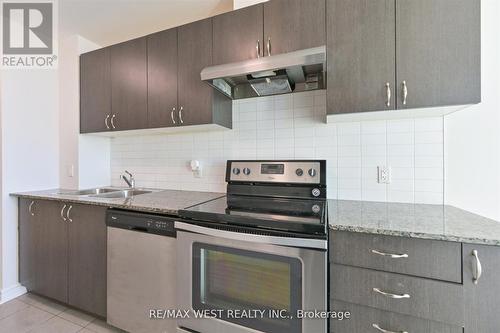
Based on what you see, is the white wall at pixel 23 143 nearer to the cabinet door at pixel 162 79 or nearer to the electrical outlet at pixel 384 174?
the cabinet door at pixel 162 79

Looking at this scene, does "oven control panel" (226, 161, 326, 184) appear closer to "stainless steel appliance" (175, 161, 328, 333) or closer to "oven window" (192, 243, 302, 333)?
"stainless steel appliance" (175, 161, 328, 333)

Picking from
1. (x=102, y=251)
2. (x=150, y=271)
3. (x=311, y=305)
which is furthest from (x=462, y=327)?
(x=102, y=251)

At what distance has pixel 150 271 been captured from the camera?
1.44 metres

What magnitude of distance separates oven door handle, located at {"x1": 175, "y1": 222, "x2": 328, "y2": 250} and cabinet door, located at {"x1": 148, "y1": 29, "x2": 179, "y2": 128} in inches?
36.5

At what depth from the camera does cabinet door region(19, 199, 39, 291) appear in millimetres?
1983

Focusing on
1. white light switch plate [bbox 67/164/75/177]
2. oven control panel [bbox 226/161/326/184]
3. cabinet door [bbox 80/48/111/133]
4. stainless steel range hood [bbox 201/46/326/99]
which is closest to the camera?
stainless steel range hood [bbox 201/46/326/99]

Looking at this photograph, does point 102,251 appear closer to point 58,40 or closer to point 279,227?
point 279,227

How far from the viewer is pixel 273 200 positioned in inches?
60.6

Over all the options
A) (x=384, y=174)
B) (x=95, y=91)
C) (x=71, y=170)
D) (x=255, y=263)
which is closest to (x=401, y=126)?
(x=384, y=174)

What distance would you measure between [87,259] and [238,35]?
1.94 m

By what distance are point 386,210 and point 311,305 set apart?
0.70 m

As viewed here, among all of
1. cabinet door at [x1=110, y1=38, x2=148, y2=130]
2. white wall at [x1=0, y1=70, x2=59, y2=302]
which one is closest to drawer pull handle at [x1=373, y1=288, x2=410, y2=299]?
cabinet door at [x1=110, y1=38, x2=148, y2=130]

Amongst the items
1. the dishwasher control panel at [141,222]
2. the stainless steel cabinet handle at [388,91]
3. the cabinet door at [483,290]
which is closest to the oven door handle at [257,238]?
the dishwasher control panel at [141,222]

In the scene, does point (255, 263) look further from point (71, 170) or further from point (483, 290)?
point (71, 170)
